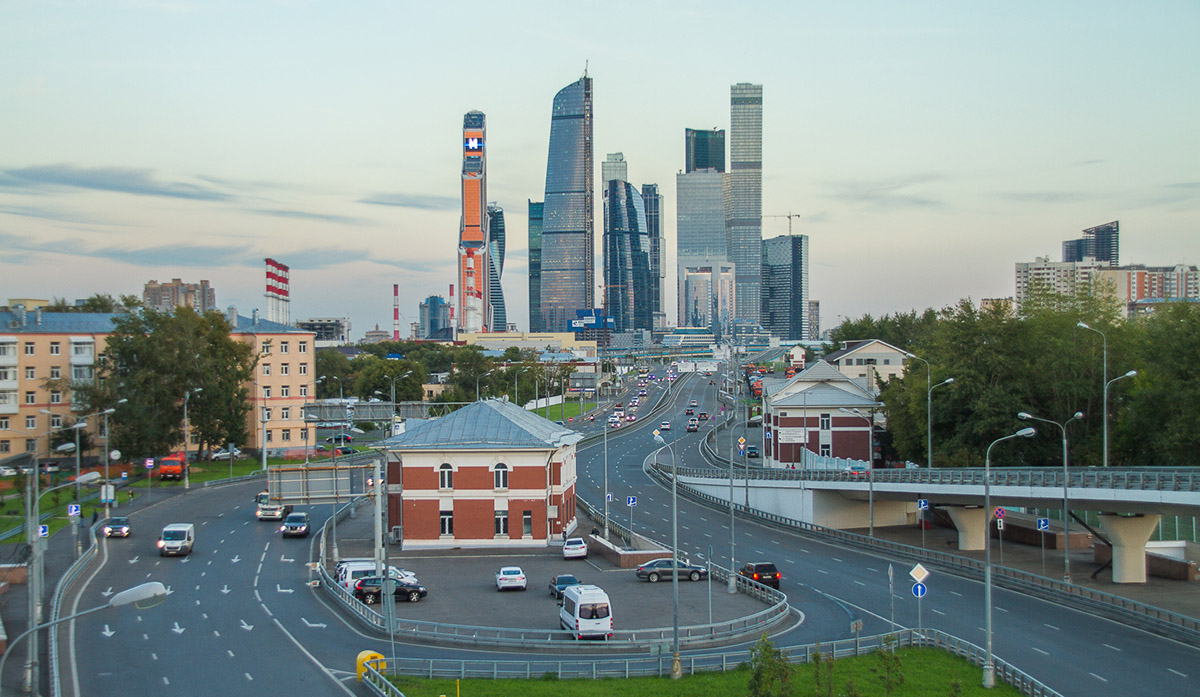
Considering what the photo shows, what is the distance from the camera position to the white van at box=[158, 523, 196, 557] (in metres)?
51.6

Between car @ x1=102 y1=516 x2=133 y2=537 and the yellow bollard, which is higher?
the yellow bollard

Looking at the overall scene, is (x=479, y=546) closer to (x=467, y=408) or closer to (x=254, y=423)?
(x=467, y=408)

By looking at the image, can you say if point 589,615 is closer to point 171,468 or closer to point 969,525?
point 969,525

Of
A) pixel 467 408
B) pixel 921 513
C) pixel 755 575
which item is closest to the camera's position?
pixel 755 575

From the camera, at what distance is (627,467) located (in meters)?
102

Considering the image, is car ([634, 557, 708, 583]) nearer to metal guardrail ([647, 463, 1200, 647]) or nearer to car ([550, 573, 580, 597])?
car ([550, 573, 580, 597])

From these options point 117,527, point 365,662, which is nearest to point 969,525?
point 365,662

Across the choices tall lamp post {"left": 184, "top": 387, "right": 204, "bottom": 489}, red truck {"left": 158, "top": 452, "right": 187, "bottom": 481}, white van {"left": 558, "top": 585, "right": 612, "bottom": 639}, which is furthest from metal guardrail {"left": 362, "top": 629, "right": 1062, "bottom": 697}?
red truck {"left": 158, "top": 452, "right": 187, "bottom": 481}

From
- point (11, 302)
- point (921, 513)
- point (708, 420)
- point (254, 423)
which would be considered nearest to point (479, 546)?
point (921, 513)

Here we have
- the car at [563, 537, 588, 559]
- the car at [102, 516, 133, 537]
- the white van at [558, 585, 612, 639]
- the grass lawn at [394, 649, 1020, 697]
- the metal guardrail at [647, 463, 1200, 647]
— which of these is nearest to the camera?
the grass lawn at [394, 649, 1020, 697]

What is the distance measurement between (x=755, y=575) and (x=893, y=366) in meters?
86.3

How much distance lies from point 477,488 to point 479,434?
3.07m

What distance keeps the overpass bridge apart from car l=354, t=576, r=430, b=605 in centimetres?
2334

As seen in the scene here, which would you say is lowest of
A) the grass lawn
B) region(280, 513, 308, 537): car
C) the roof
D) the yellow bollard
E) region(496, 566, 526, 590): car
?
region(280, 513, 308, 537): car
